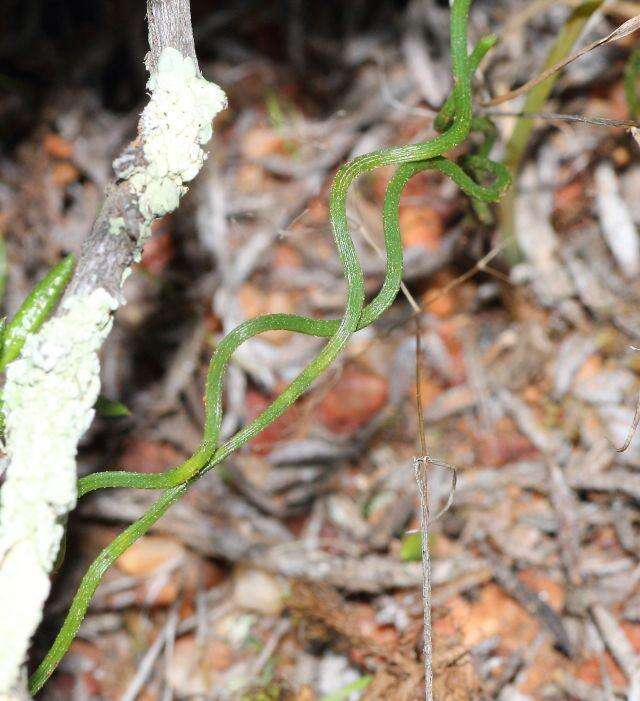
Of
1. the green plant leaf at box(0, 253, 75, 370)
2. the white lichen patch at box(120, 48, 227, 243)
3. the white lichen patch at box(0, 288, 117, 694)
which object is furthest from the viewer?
the green plant leaf at box(0, 253, 75, 370)

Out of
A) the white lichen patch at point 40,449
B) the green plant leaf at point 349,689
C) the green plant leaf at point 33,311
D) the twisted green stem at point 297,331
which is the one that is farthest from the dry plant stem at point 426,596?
the green plant leaf at point 33,311

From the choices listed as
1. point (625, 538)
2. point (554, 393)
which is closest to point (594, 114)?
point (554, 393)

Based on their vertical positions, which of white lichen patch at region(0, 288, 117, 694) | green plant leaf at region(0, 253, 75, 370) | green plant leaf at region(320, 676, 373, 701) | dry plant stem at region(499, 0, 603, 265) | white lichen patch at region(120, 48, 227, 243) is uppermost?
dry plant stem at region(499, 0, 603, 265)

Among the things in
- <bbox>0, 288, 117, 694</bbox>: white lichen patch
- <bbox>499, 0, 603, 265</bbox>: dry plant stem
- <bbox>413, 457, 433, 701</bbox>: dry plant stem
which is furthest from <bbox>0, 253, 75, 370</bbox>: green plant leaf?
<bbox>499, 0, 603, 265</bbox>: dry plant stem

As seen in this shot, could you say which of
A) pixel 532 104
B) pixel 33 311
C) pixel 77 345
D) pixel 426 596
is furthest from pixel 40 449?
pixel 532 104

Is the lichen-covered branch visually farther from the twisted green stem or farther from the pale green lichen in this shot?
the twisted green stem

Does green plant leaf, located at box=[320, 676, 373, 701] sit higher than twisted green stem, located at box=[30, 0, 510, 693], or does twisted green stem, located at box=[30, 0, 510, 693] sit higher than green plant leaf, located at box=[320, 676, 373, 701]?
twisted green stem, located at box=[30, 0, 510, 693]

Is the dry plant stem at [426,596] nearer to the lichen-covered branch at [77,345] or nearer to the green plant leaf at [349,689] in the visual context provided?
the green plant leaf at [349,689]
